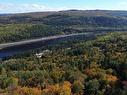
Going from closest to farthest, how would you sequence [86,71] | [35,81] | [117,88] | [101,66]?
[117,88] < [35,81] < [86,71] < [101,66]

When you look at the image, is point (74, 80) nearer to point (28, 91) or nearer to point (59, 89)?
point (59, 89)

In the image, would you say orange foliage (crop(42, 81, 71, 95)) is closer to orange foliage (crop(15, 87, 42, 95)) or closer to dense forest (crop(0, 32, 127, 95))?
dense forest (crop(0, 32, 127, 95))

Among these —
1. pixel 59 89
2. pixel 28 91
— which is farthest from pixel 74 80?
pixel 28 91

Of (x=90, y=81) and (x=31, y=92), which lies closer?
(x=31, y=92)

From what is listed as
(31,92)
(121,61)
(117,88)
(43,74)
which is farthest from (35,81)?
(121,61)

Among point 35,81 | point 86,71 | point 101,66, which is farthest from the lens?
point 101,66

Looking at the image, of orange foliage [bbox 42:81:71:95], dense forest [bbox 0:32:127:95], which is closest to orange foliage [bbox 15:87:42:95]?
dense forest [bbox 0:32:127:95]

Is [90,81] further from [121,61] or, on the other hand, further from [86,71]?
[121,61]

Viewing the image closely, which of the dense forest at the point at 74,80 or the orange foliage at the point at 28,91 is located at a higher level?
the orange foliage at the point at 28,91

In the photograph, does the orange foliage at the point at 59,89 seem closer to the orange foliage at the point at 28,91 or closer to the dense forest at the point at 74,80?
the dense forest at the point at 74,80

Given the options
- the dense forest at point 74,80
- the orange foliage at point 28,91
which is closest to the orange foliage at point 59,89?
the dense forest at point 74,80

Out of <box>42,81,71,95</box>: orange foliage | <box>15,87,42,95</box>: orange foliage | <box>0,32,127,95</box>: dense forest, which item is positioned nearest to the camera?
<box>15,87,42,95</box>: orange foliage
